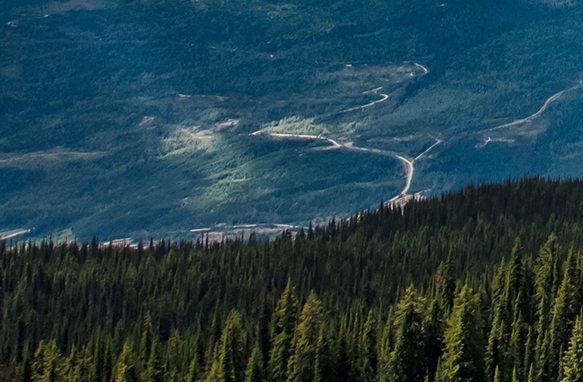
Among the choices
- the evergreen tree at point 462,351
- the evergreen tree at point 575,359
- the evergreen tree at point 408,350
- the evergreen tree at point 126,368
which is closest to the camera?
the evergreen tree at point 575,359

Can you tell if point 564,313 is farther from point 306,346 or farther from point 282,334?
point 282,334

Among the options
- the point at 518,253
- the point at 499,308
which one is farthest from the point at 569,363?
the point at 518,253

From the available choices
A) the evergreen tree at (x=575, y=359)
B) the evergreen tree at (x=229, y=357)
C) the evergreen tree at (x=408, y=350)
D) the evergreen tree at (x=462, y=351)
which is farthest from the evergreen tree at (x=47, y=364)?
the evergreen tree at (x=575, y=359)

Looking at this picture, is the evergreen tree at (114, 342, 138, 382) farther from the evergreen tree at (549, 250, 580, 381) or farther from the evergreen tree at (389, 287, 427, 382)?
the evergreen tree at (549, 250, 580, 381)

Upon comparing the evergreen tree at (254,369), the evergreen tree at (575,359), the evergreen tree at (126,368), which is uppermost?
the evergreen tree at (575,359)

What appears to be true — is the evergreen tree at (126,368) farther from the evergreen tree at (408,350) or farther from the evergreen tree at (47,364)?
the evergreen tree at (408,350)

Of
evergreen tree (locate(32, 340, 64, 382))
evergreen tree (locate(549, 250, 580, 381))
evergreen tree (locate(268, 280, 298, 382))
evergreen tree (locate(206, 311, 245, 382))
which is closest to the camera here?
evergreen tree (locate(206, 311, 245, 382))

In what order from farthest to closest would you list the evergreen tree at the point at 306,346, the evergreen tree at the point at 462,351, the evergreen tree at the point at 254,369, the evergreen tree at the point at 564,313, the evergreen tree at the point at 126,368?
the evergreen tree at the point at 126,368 → the evergreen tree at the point at 306,346 → the evergreen tree at the point at 254,369 → the evergreen tree at the point at 564,313 → the evergreen tree at the point at 462,351

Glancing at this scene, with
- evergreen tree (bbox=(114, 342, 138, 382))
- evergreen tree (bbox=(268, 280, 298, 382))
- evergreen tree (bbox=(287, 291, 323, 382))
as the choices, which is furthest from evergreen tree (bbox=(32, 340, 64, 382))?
evergreen tree (bbox=(287, 291, 323, 382))

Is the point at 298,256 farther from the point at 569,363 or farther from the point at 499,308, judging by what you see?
the point at 569,363
